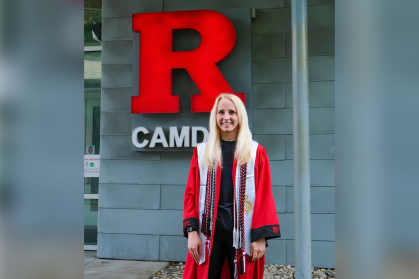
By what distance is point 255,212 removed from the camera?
2.63 metres

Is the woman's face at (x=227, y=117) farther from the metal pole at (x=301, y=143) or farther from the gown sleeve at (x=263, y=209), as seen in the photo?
the metal pole at (x=301, y=143)

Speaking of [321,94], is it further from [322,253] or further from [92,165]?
[92,165]

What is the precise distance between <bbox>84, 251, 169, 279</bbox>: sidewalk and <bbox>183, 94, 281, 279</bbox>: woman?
2.59 meters

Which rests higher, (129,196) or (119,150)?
(119,150)

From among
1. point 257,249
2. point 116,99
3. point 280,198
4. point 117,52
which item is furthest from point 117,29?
point 257,249

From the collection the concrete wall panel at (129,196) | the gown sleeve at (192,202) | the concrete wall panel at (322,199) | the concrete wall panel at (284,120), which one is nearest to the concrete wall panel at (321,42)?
the concrete wall panel at (284,120)

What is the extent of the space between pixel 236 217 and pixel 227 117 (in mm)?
633

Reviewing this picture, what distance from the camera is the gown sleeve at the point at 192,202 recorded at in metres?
2.67

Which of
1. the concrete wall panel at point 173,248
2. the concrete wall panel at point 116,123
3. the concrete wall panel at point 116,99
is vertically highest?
the concrete wall panel at point 116,99

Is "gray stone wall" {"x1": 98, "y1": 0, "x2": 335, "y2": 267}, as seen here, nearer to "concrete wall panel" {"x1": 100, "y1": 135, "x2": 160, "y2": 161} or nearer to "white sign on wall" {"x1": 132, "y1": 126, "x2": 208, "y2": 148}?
"concrete wall panel" {"x1": 100, "y1": 135, "x2": 160, "y2": 161}

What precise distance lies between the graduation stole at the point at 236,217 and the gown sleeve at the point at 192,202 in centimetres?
7

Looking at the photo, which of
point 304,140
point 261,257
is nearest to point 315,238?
point 304,140

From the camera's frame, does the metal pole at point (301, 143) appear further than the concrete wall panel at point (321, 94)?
No

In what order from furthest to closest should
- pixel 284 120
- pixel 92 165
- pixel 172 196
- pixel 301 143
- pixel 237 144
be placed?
pixel 92 165
pixel 172 196
pixel 284 120
pixel 301 143
pixel 237 144
